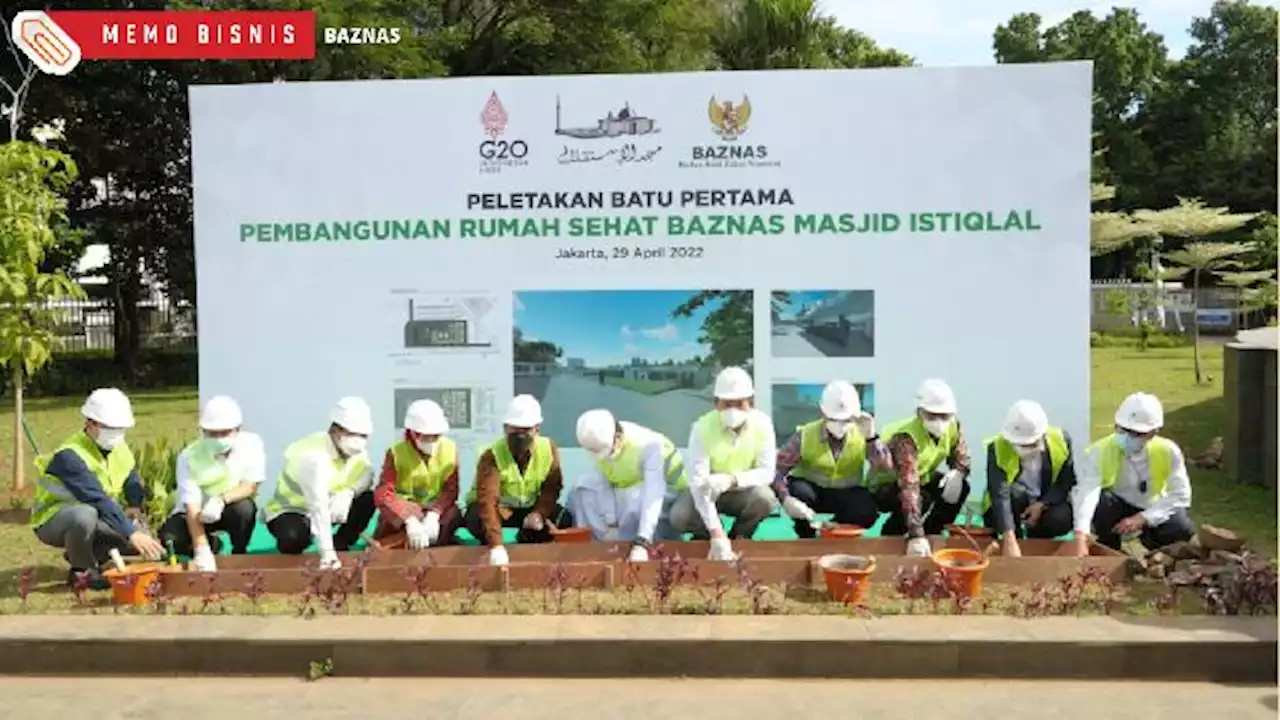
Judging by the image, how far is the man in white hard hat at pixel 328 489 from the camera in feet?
20.3

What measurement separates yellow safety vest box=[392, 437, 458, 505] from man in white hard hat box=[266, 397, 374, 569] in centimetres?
23

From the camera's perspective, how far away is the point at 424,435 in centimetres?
644

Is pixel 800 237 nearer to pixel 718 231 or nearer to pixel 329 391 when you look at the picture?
pixel 718 231

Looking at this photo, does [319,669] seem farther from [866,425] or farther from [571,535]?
[866,425]

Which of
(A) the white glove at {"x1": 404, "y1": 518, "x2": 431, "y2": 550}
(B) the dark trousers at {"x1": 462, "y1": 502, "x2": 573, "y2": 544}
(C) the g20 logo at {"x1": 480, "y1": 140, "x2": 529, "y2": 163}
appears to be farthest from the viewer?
(C) the g20 logo at {"x1": 480, "y1": 140, "x2": 529, "y2": 163}

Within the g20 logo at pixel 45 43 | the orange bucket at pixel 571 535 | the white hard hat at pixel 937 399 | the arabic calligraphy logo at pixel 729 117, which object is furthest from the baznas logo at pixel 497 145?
the g20 logo at pixel 45 43

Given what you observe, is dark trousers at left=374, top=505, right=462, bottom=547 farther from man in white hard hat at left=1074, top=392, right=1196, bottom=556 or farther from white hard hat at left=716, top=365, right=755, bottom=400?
man in white hard hat at left=1074, top=392, right=1196, bottom=556

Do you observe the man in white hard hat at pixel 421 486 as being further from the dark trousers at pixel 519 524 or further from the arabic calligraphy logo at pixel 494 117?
the arabic calligraphy logo at pixel 494 117

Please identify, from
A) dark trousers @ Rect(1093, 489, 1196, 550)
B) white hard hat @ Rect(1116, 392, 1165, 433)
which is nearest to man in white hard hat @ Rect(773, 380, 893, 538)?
dark trousers @ Rect(1093, 489, 1196, 550)

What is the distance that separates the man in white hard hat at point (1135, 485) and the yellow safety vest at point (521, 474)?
9.26ft

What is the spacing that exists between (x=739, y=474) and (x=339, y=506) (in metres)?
2.18

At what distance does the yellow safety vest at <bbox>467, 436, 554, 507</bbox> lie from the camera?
657 cm

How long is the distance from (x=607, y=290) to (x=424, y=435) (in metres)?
1.69

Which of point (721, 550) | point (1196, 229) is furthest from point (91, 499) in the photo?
point (1196, 229)
